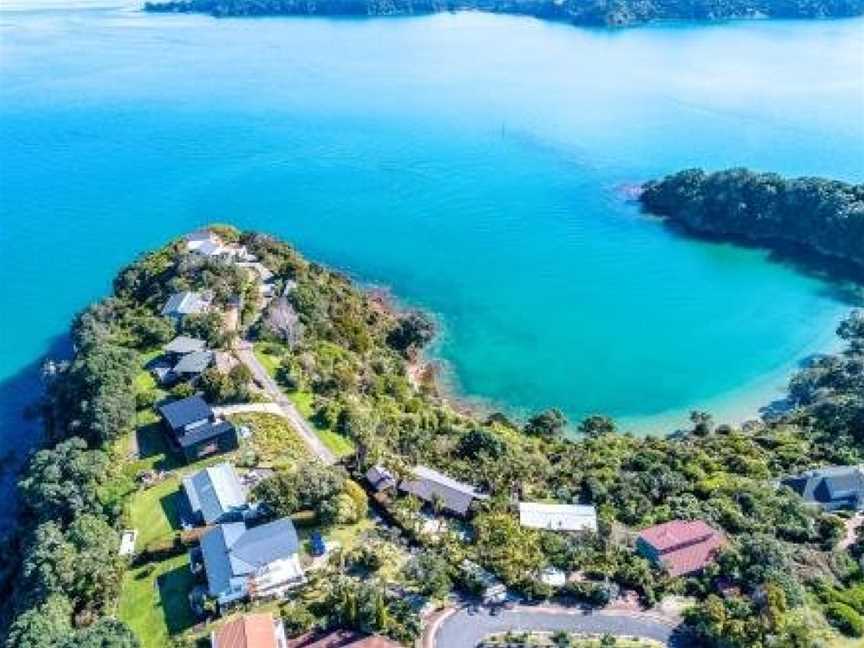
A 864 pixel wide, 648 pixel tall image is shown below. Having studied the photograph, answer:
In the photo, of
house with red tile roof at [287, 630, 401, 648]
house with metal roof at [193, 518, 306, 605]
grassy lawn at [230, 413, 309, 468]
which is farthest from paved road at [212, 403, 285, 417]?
house with red tile roof at [287, 630, 401, 648]

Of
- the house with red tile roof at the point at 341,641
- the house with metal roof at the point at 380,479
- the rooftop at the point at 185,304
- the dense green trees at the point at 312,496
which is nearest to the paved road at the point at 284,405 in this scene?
the house with metal roof at the point at 380,479

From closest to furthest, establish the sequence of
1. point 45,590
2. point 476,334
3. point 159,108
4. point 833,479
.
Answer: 1. point 45,590
2. point 833,479
3. point 476,334
4. point 159,108

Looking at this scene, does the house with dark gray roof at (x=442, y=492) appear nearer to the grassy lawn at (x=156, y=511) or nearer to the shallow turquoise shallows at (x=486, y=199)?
the grassy lawn at (x=156, y=511)

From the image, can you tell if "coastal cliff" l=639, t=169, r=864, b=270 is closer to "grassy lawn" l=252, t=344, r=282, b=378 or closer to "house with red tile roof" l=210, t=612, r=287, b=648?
"grassy lawn" l=252, t=344, r=282, b=378

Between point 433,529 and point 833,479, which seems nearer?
point 433,529

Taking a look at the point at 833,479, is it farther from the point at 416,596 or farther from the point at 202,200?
the point at 202,200

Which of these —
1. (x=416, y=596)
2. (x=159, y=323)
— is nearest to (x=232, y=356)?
(x=159, y=323)
